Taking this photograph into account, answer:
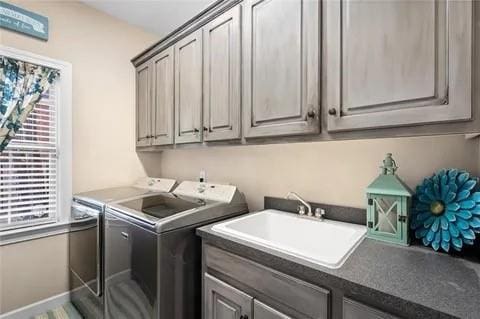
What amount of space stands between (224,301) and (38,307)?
190cm

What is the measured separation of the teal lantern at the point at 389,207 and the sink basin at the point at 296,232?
9 cm

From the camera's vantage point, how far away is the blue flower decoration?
0.93 metres

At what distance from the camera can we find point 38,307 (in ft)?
6.67

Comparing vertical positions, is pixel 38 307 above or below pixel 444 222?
below

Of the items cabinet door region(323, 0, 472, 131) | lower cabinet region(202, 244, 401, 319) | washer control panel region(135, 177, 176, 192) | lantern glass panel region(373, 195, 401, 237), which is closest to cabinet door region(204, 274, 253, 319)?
lower cabinet region(202, 244, 401, 319)

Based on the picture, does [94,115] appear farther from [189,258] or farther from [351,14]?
[351,14]

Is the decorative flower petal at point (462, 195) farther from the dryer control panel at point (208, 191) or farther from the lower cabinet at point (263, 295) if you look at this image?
the dryer control panel at point (208, 191)

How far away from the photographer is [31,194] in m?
2.01

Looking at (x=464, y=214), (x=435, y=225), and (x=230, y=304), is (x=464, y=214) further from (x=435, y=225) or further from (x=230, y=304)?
(x=230, y=304)

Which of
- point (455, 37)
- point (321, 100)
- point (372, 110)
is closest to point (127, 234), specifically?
point (321, 100)

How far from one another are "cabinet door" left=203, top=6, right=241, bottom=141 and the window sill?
160 cm

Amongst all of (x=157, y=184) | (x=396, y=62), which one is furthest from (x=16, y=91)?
(x=396, y=62)

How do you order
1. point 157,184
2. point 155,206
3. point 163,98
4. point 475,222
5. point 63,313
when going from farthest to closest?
point 157,184
point 163,98
point 63,313
point 155,206
point 475,222

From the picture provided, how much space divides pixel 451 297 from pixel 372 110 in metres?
0.68
